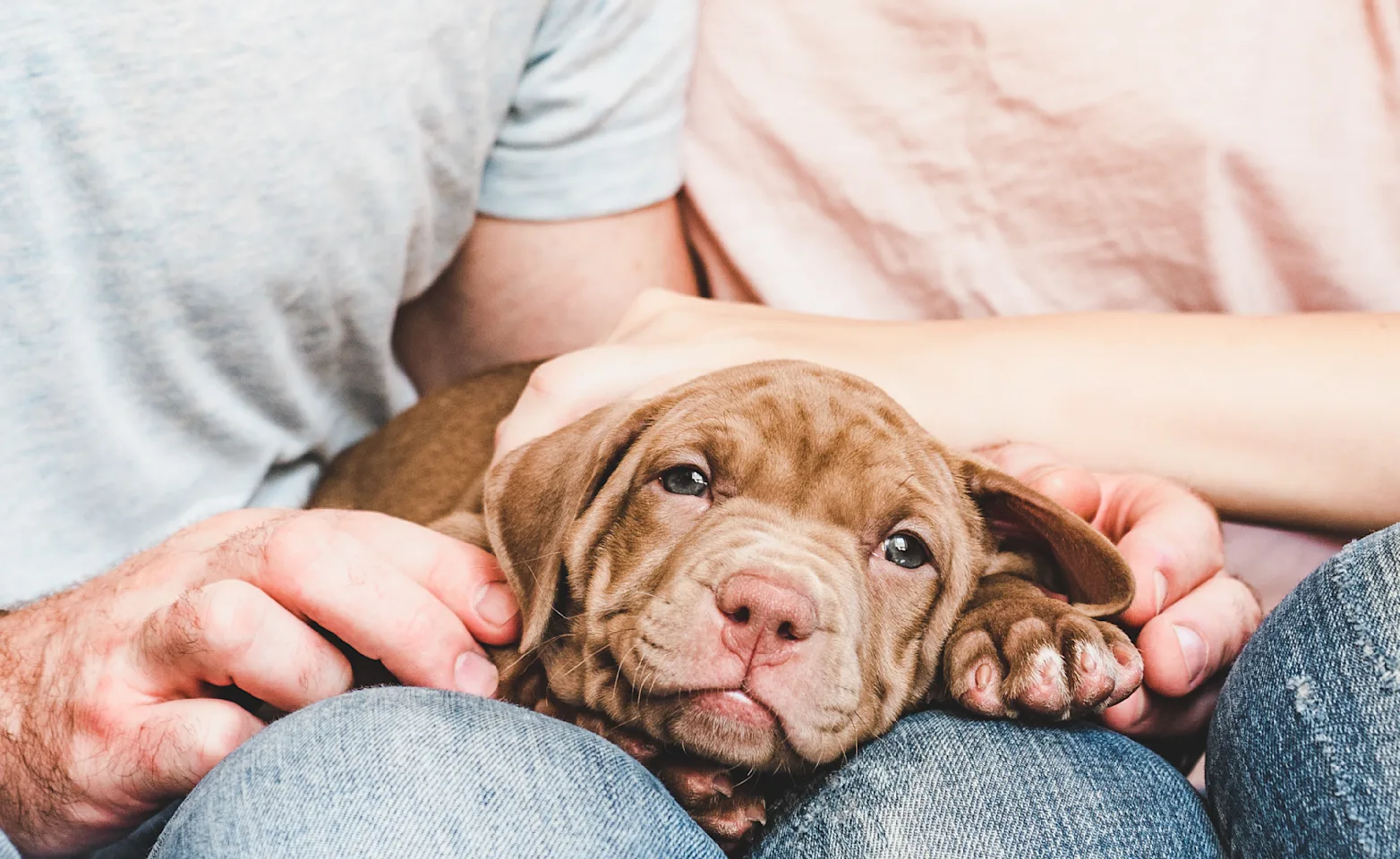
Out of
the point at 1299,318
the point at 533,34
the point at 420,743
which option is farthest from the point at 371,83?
the point at 1299,318

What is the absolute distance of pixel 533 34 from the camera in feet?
11.2

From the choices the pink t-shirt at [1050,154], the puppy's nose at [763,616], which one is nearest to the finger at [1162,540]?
the puppy's nose at [763,616]

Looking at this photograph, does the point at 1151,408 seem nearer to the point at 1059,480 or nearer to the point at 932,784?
the point at 1059,480

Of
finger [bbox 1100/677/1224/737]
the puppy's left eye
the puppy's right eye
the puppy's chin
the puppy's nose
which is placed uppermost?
the puppy's nose

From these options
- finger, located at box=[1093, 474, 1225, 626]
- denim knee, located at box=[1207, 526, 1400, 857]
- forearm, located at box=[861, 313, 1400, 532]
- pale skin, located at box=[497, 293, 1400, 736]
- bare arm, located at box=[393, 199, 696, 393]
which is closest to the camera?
denim knee, located at box=[1207, 526, 1400, 857]

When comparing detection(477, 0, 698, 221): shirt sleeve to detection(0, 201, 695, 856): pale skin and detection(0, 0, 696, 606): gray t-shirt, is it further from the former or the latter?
detection(0, 201, 695, 856): pale skin

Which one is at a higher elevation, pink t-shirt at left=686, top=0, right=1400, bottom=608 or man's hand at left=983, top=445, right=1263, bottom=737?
pink t-shirt at left=686, top=0, right=1400, bottom=608

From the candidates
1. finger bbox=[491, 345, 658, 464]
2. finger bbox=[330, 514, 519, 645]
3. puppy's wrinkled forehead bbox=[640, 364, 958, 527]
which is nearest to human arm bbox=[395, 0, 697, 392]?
finger bbox=[491, 345, 658, 464]

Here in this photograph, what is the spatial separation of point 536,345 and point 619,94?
975 mm

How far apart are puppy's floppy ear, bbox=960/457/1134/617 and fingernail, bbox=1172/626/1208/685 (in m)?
0.14

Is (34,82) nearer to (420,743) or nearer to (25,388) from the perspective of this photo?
(25,388)

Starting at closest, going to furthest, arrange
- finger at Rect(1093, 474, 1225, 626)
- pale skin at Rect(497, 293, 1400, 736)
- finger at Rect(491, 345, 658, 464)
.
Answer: finger at Rect(1093, 474, 1225, 626) → pale skin at Rect(497, 293, 1400, 736) → finger at Rect(491, 345, 658, 464)

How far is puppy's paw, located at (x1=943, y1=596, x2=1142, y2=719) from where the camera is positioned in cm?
206

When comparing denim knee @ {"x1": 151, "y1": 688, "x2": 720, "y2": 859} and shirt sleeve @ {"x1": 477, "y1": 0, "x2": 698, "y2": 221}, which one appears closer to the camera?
denim knee @ {"x1": 151, "y1": 688, "x2": 720, "y2": 859}
